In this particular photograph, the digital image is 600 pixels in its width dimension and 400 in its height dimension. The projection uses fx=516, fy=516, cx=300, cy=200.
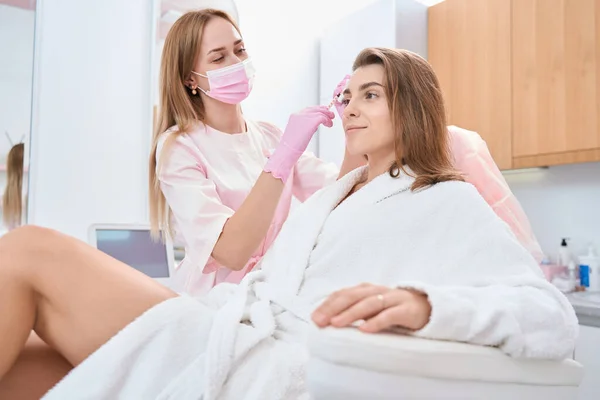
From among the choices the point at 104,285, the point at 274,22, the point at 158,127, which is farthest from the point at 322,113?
the point at 274,22

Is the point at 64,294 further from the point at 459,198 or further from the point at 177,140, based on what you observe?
the point at 459,198

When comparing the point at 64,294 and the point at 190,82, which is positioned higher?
the point at 190,82

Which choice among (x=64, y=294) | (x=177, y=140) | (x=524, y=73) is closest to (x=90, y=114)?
(x=177, y=140)

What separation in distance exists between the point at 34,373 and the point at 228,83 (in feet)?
2.91

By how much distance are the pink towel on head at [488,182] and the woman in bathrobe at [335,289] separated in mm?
147

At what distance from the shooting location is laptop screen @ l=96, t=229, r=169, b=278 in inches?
74.4

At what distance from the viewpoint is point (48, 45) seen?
7.76 feet

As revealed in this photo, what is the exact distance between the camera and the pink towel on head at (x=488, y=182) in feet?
4.28

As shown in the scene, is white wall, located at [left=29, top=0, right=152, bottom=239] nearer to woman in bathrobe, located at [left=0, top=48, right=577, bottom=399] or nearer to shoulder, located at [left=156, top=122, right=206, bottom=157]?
shoulder, located at [left=156, top=122, right=206, bottom=157]

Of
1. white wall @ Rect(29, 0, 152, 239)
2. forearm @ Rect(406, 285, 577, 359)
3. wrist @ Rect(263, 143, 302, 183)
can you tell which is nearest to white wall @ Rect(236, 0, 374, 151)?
white wall @ Rect(29, 0, 152, 239)

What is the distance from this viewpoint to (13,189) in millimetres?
2258

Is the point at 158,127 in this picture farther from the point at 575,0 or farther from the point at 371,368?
the point at 575,0

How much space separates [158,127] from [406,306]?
42.6 inches

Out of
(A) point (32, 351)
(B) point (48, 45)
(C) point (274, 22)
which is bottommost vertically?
(A) point (32, 351)
